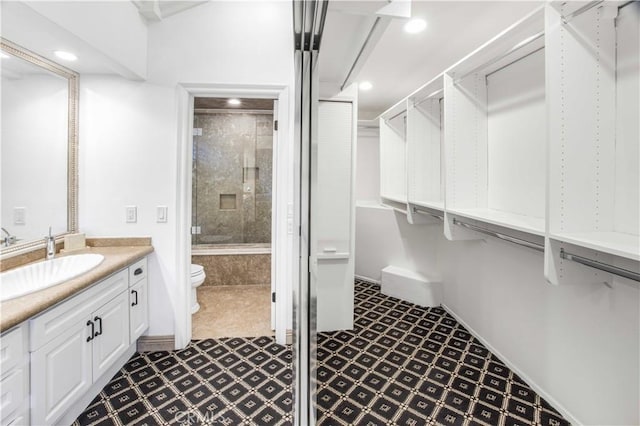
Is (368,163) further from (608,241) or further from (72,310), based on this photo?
(72,310)

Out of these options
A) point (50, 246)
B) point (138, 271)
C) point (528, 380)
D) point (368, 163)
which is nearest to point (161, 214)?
point (138, 271)

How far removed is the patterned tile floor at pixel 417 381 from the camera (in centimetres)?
153

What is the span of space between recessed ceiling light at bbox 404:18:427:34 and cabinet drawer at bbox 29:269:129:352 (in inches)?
92.3

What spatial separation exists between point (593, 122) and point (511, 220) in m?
0.56

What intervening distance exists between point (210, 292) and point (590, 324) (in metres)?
3.16

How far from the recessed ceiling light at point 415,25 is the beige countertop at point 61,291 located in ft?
7.40

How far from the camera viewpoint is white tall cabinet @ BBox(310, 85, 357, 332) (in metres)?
2.34

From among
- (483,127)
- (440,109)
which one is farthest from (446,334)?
(440,109)

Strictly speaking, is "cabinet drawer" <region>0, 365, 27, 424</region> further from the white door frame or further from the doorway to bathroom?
the doorway to bathroom

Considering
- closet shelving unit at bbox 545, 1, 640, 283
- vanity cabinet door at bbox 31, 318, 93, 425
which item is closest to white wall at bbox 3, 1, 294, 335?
vanity cabinet door at bbox 31, 318, 93, 425

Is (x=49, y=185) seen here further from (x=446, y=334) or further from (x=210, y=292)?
(x=446, y=334)

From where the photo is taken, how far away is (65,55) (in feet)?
5.80

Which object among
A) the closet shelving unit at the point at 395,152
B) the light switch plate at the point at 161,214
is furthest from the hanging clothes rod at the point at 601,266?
the light switch plate at the point at 161,214

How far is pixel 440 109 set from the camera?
106 inches
